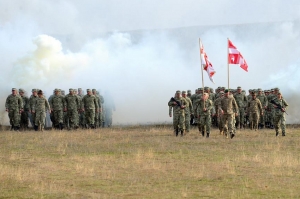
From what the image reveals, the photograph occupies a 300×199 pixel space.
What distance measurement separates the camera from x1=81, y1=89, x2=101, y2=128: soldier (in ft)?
101

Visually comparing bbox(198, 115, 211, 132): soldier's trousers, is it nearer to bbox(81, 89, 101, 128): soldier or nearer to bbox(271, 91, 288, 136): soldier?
bbox(271, 91, 288, 136): soldier

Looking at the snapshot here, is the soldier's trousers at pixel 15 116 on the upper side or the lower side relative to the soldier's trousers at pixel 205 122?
upper

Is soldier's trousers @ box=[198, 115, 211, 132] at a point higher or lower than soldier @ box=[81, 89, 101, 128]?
lower

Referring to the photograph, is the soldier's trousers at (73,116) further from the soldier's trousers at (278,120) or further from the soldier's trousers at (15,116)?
the soldier's trousers at (278,120)

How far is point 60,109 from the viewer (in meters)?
30.0

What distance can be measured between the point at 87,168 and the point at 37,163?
1.78 meters

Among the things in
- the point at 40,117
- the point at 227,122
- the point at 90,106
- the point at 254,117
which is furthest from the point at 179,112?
the point at 90,106

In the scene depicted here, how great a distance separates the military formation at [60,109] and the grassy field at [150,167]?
16.1ft

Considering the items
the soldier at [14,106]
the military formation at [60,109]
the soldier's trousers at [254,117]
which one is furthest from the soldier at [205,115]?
the soldier at [14,106]

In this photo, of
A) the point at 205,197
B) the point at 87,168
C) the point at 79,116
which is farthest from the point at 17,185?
the point at 79,116

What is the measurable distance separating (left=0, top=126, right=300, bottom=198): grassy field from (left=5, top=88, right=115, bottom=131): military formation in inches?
193

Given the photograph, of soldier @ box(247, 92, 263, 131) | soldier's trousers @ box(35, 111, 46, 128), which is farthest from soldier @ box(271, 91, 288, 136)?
soldier's trousers @ box(35, 111, 46, 128)

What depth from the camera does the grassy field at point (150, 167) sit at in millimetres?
13039

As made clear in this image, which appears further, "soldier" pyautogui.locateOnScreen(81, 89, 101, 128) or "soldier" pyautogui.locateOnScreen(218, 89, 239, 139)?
"soldier" pyautogui.locateOnScreen(81, 89, 101, 128)
